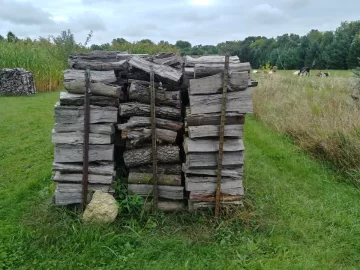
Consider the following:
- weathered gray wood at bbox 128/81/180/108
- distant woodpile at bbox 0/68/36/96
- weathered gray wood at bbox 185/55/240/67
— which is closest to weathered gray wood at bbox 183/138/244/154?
weathered gray wood at bbox 128/81/180/108

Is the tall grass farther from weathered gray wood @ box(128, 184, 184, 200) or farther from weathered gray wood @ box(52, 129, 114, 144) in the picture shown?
weathered gray wood @ box(52, 129, 114, 144)

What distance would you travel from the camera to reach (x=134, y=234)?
3.55 m

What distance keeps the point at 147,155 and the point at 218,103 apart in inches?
39.7

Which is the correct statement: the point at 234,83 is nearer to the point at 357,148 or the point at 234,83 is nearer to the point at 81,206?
the point at 81,206

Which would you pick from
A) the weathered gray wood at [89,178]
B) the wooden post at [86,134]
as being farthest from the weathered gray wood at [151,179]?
the wooden post at [86,134]

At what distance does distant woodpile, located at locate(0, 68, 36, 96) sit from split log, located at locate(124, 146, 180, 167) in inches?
443

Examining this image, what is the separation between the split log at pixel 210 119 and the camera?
3.73m

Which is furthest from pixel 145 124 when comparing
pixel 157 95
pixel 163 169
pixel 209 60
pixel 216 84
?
pixel 209 60

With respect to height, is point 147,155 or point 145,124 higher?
point 145,124

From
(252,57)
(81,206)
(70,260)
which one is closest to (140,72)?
(81,206)

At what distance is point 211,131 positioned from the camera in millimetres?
3750

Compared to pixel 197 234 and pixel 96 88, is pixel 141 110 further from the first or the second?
pixel 197 234

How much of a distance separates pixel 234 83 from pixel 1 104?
10251 mm

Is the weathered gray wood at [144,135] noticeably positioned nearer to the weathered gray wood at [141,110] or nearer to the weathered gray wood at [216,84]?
the weathered gray wood at [141,110]
